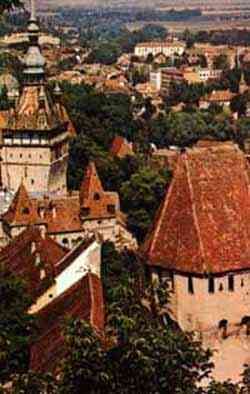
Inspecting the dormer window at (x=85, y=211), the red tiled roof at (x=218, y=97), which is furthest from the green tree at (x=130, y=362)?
the red tiled roof at (x=218, y=97)

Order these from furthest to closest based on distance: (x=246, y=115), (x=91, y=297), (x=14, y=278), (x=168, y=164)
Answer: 1. (x=246, y=115)
2. (x=168, y=164)
3. (x=14, y=278)
4. (x=91, y=297)

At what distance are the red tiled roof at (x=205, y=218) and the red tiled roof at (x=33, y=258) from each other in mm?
10973

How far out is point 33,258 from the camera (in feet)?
109

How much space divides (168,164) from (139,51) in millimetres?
122063

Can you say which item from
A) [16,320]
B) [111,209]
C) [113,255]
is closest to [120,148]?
[111,209]

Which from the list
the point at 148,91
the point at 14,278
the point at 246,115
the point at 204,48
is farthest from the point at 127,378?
the point at 204,48

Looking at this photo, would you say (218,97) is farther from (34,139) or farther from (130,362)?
(130,362)

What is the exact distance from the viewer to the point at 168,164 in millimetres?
61781

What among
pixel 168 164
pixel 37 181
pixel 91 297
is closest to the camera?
pixel 91 297

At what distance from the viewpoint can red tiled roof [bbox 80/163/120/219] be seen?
48.4 m

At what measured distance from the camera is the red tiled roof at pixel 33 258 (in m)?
31.0

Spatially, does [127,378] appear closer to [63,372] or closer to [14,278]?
[63,372]

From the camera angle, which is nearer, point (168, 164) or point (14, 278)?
point (14, 278)

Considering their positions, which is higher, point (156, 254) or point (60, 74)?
point (156, 254)
